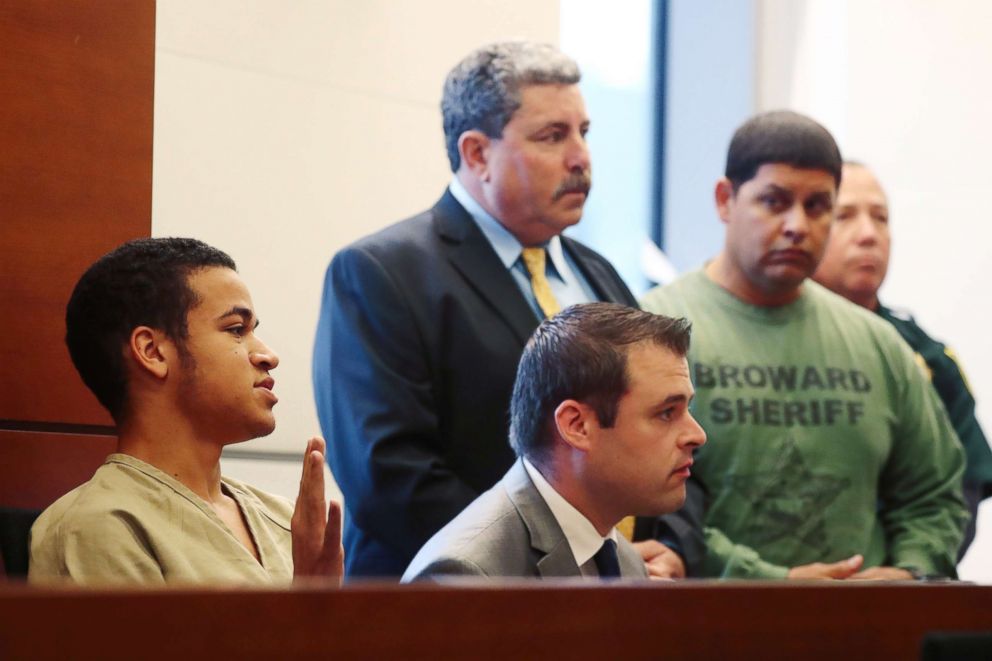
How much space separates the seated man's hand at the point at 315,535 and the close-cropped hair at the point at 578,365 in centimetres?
53

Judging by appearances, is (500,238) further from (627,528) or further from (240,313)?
(240,313)

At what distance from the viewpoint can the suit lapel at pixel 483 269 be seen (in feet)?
9.53

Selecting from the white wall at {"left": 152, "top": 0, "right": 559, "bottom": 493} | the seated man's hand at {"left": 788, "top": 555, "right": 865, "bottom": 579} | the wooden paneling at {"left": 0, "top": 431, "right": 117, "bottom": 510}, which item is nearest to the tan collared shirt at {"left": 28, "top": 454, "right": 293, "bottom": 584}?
the wooden paneling at {"left": 0, "top": 431, "right": 117, "bottom": 510}

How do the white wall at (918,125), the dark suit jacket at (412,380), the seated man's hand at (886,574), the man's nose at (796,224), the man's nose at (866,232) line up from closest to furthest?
1. the dark suit jacket at (412,380)
2. the seated man's hand at (886,574)
3. the man's nose at (796,224)
4. the man's nose at (866,232)
5. the white wall at (918,125)

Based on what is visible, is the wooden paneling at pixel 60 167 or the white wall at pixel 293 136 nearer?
the wooden paneling at pixel 60 167

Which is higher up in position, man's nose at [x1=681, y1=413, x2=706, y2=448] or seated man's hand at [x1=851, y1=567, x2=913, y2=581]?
man's nose at [x1=681, y1=413, x2=706, y2=448]

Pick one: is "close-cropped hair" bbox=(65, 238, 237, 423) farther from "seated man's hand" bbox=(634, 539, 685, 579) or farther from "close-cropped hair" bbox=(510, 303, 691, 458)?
"seated man's hand" bbox=(634, 539, 685, 579)

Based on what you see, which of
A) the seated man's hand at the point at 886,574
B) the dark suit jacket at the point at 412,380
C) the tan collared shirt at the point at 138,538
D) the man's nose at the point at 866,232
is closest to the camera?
the tan collared shirt at the point at 138,538

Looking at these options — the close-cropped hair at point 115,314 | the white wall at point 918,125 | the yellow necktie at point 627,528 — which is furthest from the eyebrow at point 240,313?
the white wall at point 918,125

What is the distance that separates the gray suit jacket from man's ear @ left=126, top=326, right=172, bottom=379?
0.47 metres

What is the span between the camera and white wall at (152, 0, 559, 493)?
3.52 metres

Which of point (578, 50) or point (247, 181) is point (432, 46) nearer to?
point (247, 181)

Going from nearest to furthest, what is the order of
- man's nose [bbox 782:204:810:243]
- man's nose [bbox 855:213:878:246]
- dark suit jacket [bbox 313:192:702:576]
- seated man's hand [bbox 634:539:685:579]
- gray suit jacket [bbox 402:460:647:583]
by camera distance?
gray suit jacket [bbox 402:460:647:583] < dark suit jacket [bbox 313:192:702:576] < seated man's hand [bbox 634:539:685:579] < man's nose [bbox 782:204:810:243] < man's nose [bbox 855:213:878:246]

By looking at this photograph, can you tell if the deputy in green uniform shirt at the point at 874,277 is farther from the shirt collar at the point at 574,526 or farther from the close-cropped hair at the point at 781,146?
the shirt collar at the point at 574,526
